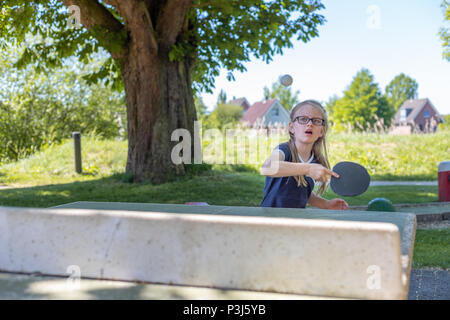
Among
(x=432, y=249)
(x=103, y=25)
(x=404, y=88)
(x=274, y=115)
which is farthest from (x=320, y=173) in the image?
(x=404, y=88)

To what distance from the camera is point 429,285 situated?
401 cm

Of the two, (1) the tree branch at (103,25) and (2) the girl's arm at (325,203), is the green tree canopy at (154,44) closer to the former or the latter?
(1) the tree branch at (103,25)

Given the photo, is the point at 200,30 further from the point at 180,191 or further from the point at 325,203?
the point at 325,203

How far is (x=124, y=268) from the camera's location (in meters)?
2.29

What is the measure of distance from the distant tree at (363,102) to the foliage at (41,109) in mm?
37675

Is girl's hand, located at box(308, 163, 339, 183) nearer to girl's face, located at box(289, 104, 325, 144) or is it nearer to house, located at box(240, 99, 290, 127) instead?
girl's face, located at box(289, 104, 325, 144)

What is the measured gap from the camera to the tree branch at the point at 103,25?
32.0 feet

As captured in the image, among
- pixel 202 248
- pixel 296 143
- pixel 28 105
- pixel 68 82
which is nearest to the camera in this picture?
pixel 202 248

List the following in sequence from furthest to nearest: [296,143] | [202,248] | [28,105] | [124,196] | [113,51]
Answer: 1. [28,105]
2. [113,51]
3. [124,196]
4. [296,143]
5. [202,248]

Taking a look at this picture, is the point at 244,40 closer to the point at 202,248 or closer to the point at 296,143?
the point at 296,143

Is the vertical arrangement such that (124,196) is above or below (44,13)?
below

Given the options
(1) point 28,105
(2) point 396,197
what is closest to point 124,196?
(2) point 396,197

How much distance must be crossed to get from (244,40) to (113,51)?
294 cm

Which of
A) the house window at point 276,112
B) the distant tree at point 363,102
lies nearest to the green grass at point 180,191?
the distant tree at point 363,102
